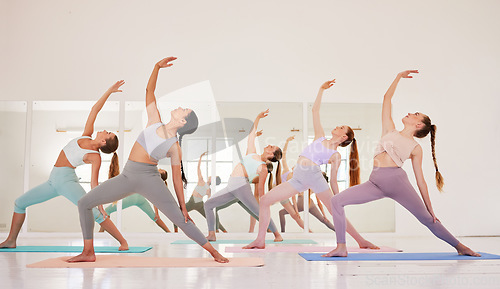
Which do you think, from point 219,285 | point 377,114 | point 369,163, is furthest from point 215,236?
point 219,285

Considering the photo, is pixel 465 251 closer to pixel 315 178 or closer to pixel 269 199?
pixel 315 178

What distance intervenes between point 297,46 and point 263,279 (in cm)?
448

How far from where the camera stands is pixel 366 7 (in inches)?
262

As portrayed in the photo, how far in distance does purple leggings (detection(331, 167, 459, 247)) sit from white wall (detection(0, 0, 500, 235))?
2.91 metres

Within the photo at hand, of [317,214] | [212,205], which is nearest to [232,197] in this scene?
[212,205]

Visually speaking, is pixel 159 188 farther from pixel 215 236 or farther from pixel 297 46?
pixel 297 46


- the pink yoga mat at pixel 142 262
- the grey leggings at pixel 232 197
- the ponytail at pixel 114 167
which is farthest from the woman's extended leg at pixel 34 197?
the grey leggings at pixel 232 197

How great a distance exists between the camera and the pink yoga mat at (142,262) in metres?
3.05

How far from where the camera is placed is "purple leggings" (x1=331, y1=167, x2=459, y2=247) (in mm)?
3480

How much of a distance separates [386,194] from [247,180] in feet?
7.40

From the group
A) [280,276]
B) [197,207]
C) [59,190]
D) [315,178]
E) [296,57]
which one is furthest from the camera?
[296,57]

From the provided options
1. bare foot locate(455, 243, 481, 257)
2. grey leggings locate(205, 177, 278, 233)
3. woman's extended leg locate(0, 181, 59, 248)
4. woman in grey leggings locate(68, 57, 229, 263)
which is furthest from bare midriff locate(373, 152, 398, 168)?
woman's extended leg locate(0, 181, 59, 248)

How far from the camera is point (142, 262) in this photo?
128 inches

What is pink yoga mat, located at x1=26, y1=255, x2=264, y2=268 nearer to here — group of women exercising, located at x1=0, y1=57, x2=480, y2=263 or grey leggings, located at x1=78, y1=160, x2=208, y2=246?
group of women exercising, located at x1=0, y1=57, x2=480, y2=263
